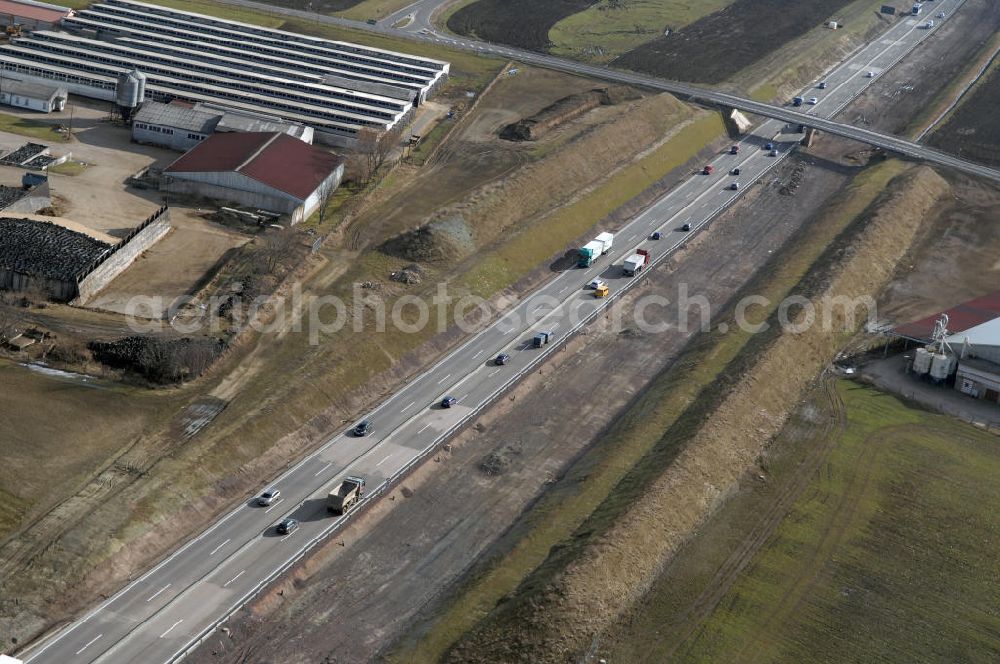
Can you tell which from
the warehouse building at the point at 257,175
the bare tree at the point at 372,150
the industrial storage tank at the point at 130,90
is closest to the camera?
the warehouse building at the point at 257,175

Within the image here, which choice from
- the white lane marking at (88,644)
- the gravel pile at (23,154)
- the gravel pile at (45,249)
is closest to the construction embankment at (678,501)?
the white lane marking at (88,644)

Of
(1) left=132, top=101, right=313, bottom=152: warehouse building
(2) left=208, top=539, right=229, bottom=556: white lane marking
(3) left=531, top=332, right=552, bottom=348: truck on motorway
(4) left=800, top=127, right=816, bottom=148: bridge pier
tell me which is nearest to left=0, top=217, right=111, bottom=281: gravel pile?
(1) left=132, top=101, right=313, bottom=152: warehouse building

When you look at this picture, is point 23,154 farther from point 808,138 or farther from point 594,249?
point 808,138

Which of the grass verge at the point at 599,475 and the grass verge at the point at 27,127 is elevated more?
the grass verge at the point at 27,127

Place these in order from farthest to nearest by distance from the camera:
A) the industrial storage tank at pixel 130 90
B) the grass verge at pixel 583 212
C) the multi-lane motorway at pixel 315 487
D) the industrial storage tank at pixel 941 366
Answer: the industrial storage tank at pixel 130 90 < the grass verge at pixel 583 212 < the industrial storage tank at pixel 941 366 < the multi-lane motorway at pixel 315 487

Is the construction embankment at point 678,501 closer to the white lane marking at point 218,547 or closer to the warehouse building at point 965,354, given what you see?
the warehouse building at point 965,354

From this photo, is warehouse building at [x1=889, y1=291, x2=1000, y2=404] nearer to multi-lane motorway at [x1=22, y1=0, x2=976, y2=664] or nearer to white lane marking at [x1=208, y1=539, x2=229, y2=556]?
multi-lane motorway at [x1=22, y1=0, x2=976, y2=664]

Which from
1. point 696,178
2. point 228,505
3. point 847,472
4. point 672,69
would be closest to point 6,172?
point 228,505
